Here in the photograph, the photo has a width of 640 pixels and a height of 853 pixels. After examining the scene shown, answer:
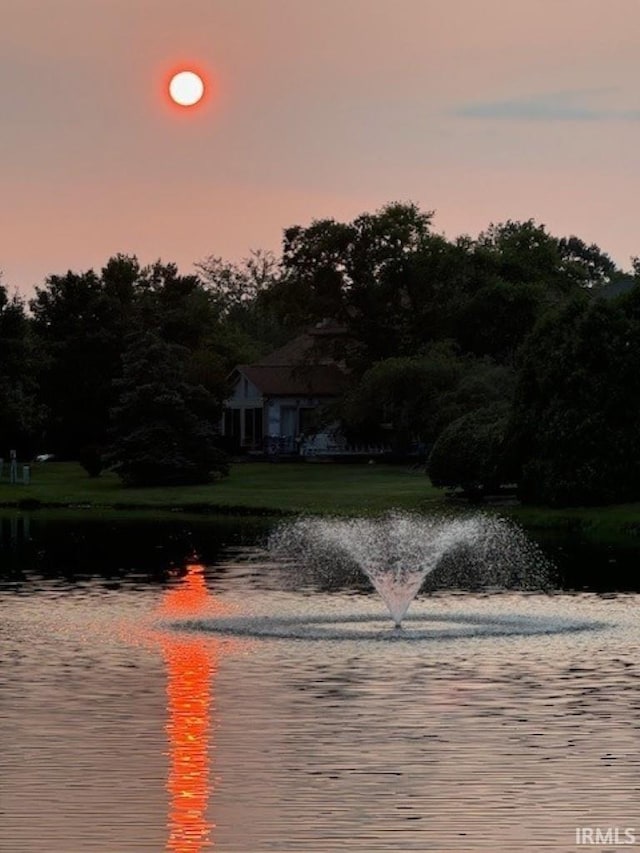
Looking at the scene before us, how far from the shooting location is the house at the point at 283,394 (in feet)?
388

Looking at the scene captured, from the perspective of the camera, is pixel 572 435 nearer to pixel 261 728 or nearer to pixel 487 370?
pixel 487 370

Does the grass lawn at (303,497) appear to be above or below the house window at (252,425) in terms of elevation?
below

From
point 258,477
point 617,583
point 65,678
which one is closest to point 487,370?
point 258,477

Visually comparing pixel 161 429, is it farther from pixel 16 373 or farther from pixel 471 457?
pixel 471 457

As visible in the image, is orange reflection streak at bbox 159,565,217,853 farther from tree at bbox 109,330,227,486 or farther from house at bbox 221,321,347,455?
house at bbox 221,321,347,455

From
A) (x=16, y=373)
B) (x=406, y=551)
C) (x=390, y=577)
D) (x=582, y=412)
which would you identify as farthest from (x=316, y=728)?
(x=16, y=373)

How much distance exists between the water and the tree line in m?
31.2

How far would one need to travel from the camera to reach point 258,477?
3782 inches

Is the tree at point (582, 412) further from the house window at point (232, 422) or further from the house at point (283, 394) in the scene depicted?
the house window at point (232, 422)

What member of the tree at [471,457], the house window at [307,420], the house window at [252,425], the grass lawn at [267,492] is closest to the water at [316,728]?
the tree at [471,457]

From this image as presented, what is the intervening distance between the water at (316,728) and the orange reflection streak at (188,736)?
0.05 meters

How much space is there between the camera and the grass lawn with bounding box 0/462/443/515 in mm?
78188

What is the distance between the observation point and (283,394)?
122 metres

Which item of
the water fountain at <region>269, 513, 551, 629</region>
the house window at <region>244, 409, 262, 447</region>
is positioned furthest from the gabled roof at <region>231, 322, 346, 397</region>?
the water fountain at <region>269, 513, 551, 629</region>
